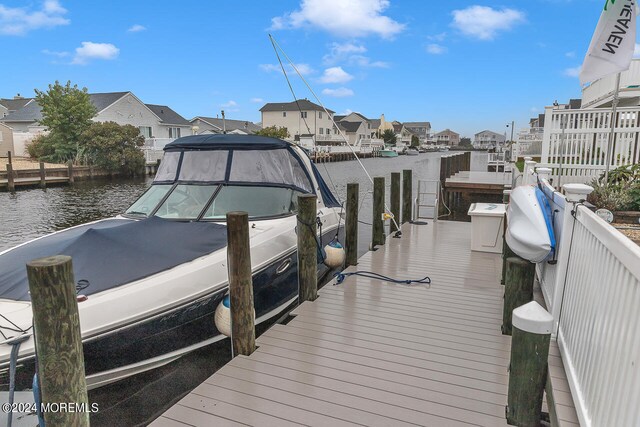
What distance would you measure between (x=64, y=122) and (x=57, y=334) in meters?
34.2

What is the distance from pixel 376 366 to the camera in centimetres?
351

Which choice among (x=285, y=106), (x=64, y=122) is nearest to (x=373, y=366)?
(x=64, y=122)

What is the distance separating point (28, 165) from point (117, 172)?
212 inches

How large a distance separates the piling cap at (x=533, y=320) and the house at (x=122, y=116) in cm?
3884

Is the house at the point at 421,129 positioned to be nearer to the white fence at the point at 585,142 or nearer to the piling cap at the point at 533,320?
the white fence at the point at 585,142

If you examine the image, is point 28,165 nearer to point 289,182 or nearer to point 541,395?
point 289,182

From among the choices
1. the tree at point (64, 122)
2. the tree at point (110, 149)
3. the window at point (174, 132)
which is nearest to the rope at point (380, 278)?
the tree at point (110, 149)

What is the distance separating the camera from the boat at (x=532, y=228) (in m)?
3.61

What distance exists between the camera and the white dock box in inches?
284

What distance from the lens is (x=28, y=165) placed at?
2855 cm

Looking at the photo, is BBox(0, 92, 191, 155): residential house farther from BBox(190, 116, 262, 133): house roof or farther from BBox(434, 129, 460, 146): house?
BBox(434, 129, 460, 146): house

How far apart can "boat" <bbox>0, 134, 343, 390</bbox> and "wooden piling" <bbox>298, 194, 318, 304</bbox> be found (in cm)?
33

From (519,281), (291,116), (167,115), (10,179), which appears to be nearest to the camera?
(519,281)

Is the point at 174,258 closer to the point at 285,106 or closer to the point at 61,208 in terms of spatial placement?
the point at 61,208
